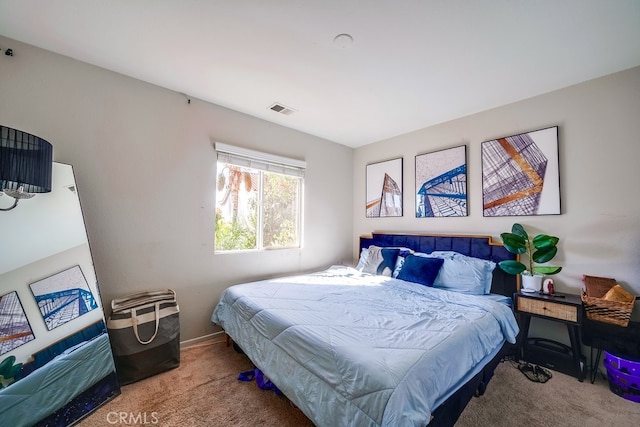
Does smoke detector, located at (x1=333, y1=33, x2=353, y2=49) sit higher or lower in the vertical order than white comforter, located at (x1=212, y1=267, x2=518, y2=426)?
higher

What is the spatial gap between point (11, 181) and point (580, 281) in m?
4.02

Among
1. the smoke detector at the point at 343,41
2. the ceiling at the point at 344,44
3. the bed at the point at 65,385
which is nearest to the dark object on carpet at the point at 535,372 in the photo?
the ceiling at the point at 344,44

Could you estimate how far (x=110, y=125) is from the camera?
2203 mm

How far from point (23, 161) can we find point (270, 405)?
198cm

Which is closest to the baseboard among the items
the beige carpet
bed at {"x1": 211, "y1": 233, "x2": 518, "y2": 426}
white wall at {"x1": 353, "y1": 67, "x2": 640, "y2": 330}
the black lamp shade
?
bed at {"x1": 211, "y1": 233, "x2": 518, "y2": 426}

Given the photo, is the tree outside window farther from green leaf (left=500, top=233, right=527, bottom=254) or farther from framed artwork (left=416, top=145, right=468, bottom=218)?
green leaf (left=500, top=233, right=527, bottom=254)

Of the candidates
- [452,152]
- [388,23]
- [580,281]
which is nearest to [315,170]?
[452,152]

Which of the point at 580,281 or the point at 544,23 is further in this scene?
the point at 580,281

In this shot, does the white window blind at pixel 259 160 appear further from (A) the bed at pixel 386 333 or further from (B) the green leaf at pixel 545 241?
(B) the green leaf at pixel 545 241

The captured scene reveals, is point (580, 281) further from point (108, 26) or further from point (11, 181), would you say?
point (108, 26)

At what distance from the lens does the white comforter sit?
3.73 feet

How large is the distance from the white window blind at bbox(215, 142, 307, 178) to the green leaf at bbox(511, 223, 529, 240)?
251 centimetres

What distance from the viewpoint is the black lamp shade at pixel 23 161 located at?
1.13 metres

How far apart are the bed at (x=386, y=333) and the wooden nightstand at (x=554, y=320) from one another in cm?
18
